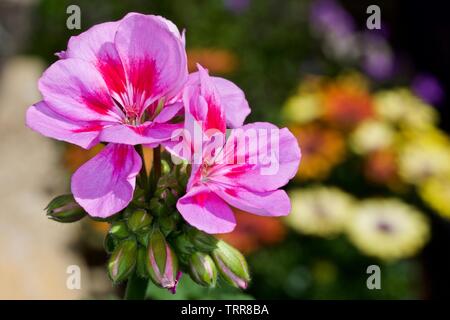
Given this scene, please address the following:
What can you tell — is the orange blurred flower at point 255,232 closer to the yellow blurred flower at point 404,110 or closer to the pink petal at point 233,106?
the yellow blurred flower at point 404,110

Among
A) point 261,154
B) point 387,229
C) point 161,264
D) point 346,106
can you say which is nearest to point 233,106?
point 261,154

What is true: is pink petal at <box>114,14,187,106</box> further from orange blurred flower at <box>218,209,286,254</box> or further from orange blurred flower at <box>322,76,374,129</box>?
orange blurred flower at <box>322,76,374,129</box>

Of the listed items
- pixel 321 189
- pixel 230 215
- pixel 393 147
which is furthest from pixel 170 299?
pixel 393 147

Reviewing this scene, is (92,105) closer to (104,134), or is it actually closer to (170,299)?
(104,134)

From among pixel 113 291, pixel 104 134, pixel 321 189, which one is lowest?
pixel 113 291

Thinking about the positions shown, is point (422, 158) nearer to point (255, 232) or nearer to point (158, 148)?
point (255, 232)

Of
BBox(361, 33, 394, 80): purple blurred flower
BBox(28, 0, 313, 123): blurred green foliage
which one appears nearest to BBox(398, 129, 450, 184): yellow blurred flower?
BBox(361, 33, 394, 80): purple blurred flower
